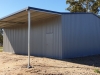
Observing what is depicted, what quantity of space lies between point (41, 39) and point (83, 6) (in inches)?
641

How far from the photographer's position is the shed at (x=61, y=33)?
12.2 metres

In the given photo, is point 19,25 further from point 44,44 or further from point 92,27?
point 92,27

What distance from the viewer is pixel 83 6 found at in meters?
28.2

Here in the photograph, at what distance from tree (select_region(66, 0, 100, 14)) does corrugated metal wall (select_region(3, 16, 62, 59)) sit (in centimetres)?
1280

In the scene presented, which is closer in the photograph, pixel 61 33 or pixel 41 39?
pixel 61 33

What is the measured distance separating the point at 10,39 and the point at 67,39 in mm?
9656

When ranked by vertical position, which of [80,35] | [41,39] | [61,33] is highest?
[61,33]

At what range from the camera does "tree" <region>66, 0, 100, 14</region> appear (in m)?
27.3

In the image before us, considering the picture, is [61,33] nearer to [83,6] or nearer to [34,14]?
[34,14]

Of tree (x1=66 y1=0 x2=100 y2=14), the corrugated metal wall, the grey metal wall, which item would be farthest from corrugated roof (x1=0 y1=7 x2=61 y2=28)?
tree (x1=66 y1=0 x2=100 y2=14)

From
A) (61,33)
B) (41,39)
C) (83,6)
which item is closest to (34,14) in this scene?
(61,33)

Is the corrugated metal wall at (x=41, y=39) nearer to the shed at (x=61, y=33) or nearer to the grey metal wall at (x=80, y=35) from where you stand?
the shed at (x=61, y=33)

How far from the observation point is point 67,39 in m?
12.4

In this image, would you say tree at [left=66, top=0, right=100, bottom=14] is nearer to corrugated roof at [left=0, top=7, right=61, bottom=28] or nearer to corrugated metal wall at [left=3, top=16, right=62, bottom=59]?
corrugated metal wall at [left=3, top=16, right=62, bottom=59]
